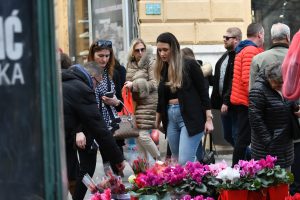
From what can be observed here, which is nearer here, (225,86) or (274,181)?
(274,181)

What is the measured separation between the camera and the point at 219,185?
177 inches

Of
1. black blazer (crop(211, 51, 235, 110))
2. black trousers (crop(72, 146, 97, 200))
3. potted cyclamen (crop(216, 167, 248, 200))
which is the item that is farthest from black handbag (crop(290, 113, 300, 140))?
black blazer (crop(211, 51, 235, 110))

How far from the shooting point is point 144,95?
8.48 meters

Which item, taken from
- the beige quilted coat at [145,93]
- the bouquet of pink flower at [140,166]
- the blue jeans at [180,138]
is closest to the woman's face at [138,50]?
the beige quilted coat at [145,93]

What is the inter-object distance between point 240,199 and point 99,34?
8.50 m

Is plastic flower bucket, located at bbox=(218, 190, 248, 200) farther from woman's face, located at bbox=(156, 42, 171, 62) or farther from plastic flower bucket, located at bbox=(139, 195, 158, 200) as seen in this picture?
woman's face, located at bbox=(156, 42, 171, 62)

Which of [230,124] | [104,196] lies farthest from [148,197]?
[230,124]

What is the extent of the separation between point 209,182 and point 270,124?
44.6 inches

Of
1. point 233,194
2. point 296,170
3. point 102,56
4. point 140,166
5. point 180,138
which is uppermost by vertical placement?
point 102,56

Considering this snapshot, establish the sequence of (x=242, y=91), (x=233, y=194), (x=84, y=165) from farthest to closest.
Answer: (x=242, y=91), (x=84, y=165), (x=233, y=194)

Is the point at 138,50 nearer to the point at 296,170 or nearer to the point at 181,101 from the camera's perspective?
Result: the point at 181,101

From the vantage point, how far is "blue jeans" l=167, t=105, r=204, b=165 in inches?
264

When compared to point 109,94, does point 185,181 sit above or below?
below

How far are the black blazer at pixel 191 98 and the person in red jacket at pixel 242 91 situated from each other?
2.02ft
